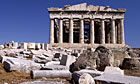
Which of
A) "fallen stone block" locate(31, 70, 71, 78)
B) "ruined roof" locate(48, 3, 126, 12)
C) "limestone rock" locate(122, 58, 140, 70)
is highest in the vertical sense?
"ruined roof" locate(48, 3, 126, 12)

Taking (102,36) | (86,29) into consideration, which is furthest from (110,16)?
(86,29)

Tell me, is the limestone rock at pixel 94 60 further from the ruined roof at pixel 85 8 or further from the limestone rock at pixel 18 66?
the ruined roof at pixel 85 8

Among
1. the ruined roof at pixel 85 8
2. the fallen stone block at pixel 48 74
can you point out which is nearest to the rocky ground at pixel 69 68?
the fallen stone block at pixel 48 74

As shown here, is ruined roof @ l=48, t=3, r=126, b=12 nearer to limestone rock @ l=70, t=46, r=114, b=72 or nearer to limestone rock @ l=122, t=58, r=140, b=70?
limestone rock @ l=122, t=58, r=140, b=70

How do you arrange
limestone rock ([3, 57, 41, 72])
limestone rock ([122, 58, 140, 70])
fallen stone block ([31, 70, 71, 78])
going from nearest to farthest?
1. fallen stone block ([31, 70, 71, 78])
2. limestone rock ([3, 57, 41, 72])
3. limestone rock ([122, 58, 140, 70])

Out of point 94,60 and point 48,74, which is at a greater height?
point 94,60

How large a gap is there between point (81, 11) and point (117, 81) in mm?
29653

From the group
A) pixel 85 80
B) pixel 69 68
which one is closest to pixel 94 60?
pixel 69 68

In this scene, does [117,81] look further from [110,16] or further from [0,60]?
[110,16]

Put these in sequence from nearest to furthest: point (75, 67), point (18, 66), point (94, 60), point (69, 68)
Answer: point (18, 66) → point (75, 67) → point (94, 60) → point (69, 68)

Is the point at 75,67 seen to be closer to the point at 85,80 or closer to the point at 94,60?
the point at 94,60

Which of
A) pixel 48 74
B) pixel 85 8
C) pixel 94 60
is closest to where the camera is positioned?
pixel 48 74

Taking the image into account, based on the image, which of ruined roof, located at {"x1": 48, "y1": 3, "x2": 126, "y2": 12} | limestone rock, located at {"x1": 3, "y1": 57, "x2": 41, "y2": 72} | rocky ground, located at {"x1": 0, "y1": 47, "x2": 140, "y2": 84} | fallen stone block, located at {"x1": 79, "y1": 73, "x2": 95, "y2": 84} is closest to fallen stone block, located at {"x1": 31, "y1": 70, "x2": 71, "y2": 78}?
rocky ground, located at {"x1": 0, "y1": 47, "x2": 140, "y2": 84}

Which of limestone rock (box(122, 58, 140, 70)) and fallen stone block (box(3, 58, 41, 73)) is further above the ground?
fallen stone block (box(3, 58, 41, 73))
